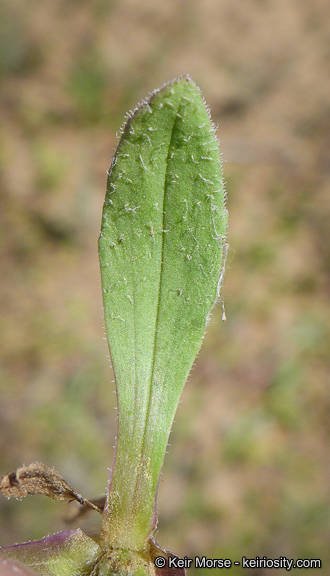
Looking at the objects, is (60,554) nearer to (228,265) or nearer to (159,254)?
(159,254)

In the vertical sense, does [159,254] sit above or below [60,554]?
above

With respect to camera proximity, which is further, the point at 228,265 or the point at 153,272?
the point at 228,265

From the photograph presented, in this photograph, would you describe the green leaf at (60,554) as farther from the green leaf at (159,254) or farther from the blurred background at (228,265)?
the blurred background at (228,265)

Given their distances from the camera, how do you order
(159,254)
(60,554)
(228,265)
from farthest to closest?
(228,265), (159,254), (60,554)

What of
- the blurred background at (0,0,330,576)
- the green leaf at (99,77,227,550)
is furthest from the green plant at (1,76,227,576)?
the blurred background at (0,0,330,576)

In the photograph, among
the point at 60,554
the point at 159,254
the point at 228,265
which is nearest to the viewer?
the point at 60,554

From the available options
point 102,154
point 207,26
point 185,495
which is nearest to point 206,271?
point 185,495

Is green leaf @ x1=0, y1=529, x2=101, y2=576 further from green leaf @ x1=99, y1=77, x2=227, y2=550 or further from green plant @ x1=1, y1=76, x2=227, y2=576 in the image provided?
green leaf @ x1=99, y1=77, x2=227, y2=550

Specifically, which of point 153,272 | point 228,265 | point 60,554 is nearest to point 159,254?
point 153,272

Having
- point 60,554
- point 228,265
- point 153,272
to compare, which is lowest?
point 60,554
